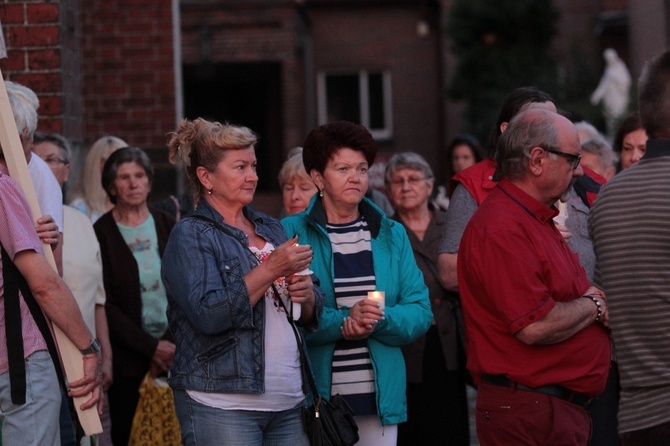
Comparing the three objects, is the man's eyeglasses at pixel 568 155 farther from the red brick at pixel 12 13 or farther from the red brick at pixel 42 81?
the red brick at pixel 12 13

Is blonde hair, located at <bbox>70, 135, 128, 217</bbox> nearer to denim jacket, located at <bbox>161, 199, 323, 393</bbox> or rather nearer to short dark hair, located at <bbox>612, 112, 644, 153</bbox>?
denim jacket, located at <bbox>161, 199, 323, 393</bbox>

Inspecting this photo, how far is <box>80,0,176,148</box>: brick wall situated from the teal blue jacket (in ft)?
11.5

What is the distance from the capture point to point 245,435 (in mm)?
4477

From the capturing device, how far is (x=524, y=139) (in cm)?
443

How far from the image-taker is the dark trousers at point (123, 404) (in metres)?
6.60

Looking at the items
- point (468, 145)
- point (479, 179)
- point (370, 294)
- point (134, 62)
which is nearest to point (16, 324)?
point (370, 294)

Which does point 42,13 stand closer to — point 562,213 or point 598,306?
point 562,213

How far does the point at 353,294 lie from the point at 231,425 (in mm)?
1042

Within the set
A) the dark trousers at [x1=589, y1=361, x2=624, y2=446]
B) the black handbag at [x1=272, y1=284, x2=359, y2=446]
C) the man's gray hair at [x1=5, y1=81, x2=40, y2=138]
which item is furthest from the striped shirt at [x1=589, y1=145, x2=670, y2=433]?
the man's gray hair at [x1=5, y1=81, x2=40, y2=138]

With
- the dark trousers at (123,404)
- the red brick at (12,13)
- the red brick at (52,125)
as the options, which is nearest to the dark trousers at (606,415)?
the dark trousers at (123,404)

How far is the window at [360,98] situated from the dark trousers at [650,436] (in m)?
23.1

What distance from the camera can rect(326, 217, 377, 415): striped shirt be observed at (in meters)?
5.16

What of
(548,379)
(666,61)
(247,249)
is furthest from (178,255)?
(666,61)

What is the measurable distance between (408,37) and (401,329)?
22467 millimetres
